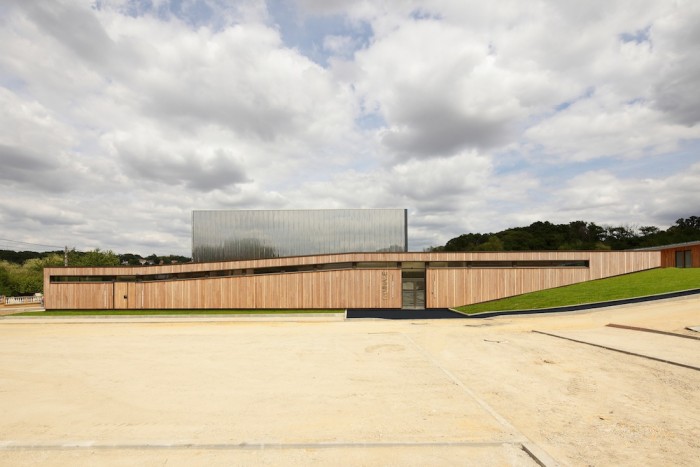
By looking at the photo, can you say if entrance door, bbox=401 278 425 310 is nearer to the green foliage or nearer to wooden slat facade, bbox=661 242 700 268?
wooden slat facade, bbox=661 242 700 268

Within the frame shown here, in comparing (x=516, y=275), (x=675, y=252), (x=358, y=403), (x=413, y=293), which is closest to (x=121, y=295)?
(x=413, y=293)

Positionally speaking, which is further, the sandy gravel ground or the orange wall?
the orange wall

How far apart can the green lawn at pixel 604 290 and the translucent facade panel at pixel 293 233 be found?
11.6m

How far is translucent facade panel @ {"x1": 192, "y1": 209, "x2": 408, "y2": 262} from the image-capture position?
3825cm

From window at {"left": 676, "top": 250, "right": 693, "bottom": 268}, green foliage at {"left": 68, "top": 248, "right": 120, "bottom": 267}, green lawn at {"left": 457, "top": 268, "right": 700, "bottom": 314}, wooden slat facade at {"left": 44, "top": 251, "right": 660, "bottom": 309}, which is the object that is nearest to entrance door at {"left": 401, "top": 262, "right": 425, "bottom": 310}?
wooden slat facade at {"left": 44, "top": 251, "right": 660, "bottom": 309}

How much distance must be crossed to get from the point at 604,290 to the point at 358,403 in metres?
26.7

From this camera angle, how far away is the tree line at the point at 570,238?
75.9m

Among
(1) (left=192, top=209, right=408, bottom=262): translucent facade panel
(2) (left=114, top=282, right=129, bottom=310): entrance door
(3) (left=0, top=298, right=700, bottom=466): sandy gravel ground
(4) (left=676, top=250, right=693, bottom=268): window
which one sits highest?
(1) (left=192, top=209, right=408, bottom=262): translucent facade panel

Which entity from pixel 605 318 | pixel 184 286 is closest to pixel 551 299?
pixel 605 318

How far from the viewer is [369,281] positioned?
109 feet

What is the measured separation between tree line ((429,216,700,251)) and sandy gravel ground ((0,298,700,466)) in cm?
6621

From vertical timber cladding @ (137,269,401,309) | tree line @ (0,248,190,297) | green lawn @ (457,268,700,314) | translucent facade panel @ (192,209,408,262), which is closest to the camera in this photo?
green lawn @ (457,268,700,314)

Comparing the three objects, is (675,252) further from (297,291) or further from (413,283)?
(297,291)

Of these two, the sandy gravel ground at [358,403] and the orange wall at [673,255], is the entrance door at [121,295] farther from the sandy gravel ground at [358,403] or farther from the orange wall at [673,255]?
the orange wall at [673,255]
